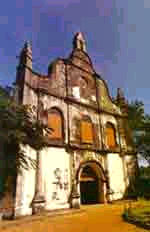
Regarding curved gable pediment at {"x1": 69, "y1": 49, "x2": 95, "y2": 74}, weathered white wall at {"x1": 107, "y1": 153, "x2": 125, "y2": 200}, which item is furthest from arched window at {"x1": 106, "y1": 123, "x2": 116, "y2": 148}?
curved gable pediment at {"x1": 69, "y1": 49, "x2": 95, "y2": 74}

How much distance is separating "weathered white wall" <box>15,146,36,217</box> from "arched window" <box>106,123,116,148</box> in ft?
25.0

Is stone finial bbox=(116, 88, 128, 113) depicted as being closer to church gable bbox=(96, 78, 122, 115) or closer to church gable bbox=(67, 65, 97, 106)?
church gable bbox=(96, 78, 122, 115)

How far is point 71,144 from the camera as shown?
1337 cm

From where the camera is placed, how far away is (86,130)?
49.3ft

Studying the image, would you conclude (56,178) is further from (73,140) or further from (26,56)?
(26,56)

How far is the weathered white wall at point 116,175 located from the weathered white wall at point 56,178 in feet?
13.5

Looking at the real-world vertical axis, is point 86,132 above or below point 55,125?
below

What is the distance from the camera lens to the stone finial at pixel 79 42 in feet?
62.4

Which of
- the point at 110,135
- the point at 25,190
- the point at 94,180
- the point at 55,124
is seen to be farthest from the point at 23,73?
the point at 94,180

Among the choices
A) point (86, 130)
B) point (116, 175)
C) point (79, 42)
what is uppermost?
point (79, 42)

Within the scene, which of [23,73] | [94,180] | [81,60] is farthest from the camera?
[81,60]

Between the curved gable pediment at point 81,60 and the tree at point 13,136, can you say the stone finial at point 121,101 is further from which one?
the tree at point 13,136

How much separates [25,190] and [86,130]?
6.74 meters

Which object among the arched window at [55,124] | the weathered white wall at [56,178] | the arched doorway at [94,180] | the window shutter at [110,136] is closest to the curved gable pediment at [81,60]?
the arched window at [55,124]
